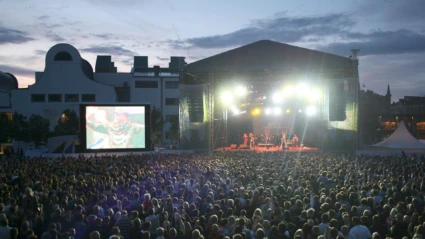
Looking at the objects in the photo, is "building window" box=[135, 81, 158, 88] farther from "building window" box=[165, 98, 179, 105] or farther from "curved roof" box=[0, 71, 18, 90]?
"curved roof" box=[0, 71, 18, 90]

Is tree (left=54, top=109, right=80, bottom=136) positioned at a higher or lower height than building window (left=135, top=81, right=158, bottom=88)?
lower

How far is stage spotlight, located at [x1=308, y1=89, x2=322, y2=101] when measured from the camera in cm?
2801

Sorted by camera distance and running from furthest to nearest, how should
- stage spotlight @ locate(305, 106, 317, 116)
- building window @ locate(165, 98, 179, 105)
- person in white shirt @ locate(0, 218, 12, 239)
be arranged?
building window @ locate(165, 98, 179, 105) < stage spotlight @ locate(305, 106, 317, 116) < person in white shirt @ locate(0, 218, 12, 239)

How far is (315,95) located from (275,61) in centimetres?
596

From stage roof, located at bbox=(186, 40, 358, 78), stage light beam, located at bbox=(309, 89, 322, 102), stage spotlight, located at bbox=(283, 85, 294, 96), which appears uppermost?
stage roof, located at bbox=(186, 40, 358, 78)

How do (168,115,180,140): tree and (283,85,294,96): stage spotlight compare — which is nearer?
(283,85,294,96): stage spotlight

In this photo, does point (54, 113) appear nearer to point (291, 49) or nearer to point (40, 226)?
point (291, 49)

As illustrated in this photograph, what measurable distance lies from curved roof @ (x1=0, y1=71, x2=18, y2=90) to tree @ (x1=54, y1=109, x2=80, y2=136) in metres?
14.5

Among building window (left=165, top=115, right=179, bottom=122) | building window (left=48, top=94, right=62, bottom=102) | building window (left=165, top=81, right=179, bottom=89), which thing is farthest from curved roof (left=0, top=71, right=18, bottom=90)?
building window (left=165, top=115, right=179, bottom=122)

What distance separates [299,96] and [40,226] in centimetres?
2835

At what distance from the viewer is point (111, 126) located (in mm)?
27688

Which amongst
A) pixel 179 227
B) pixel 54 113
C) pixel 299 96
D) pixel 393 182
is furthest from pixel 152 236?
pixel 54 113

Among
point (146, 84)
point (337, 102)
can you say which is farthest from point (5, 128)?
A: point (337, 102)

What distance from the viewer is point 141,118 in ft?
92.0
